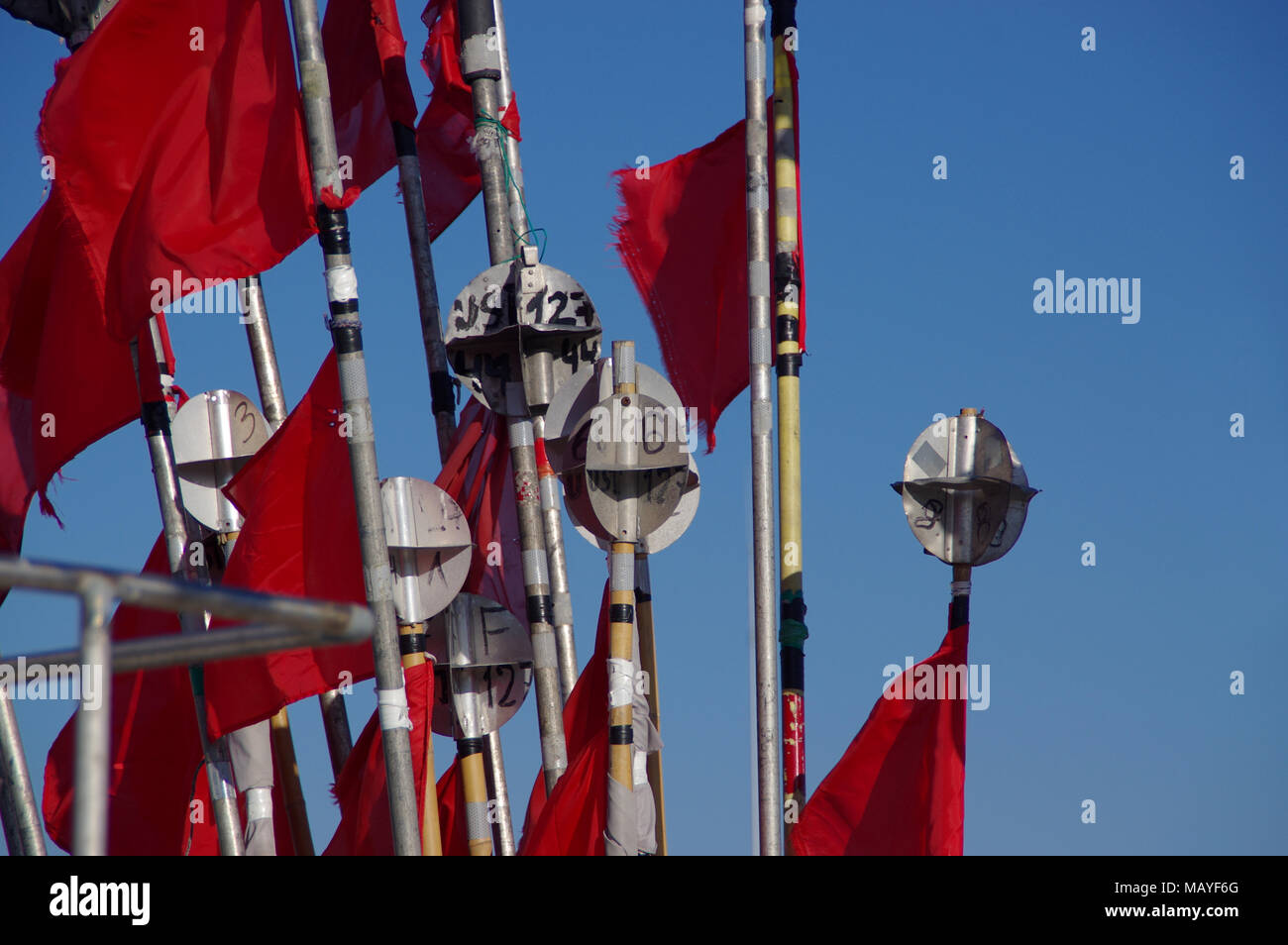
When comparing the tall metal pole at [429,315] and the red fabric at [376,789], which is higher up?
the tall metal pole at [429,315]

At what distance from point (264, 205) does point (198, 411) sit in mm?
2403

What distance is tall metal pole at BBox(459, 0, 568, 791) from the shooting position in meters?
13.2

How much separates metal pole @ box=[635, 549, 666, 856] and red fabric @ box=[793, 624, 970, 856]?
4.59ft

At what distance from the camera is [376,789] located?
1293 cm

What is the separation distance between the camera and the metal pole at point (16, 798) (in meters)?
14.6

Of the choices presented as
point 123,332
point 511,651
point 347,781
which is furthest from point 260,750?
point 123,332

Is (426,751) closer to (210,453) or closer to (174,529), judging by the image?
(174,529)

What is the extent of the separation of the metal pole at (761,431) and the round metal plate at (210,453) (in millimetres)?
4092

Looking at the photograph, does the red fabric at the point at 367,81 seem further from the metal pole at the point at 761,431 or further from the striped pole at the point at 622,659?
the striped pole at the point at 622,659

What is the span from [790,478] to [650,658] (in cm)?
181

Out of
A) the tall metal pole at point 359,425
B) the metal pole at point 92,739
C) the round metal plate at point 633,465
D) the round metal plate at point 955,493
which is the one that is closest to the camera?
the metal pole at point 92,739

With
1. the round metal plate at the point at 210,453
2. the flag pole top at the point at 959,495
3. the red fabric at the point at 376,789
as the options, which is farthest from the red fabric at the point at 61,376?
the flag pole top at the point at 959,495

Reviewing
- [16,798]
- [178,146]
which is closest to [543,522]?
[178,146]
